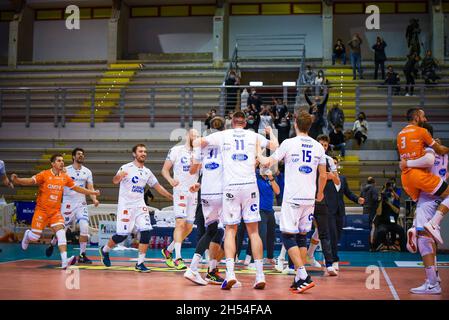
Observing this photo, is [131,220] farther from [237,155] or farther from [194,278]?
[237,155]

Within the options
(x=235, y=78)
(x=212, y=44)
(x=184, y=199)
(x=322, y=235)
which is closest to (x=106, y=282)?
(x=184, y=199)

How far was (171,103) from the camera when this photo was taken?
23953 mm

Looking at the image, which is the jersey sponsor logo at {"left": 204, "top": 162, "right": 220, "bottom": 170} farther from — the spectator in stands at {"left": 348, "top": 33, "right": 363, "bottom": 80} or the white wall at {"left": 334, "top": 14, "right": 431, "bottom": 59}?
the white wall at {"left": 334, "top": 14, "right": 431, "bottom": 59}

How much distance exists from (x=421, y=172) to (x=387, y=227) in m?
8.20

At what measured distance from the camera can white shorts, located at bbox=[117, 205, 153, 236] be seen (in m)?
10.4

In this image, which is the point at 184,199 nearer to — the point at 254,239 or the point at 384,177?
A: the point at 254,239

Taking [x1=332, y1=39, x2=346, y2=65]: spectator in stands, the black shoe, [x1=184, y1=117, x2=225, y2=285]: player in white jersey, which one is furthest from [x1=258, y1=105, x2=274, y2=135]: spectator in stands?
[x1=184, y1=117, x2=225, y2=285]: player in white jersey

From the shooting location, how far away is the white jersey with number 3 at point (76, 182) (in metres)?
12.0

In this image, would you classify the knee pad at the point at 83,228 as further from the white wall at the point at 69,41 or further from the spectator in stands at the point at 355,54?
the white wall at the point at 69,41

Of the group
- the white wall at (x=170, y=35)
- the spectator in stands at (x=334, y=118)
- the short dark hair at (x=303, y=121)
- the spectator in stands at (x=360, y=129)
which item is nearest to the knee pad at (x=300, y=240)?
the short dark hair at (x=303, y=121)

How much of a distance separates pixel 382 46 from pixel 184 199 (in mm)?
14797

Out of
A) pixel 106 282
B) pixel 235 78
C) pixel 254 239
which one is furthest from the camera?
pixel 235 78

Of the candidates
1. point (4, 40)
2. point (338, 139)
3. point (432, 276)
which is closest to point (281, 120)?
point (338, 139)
